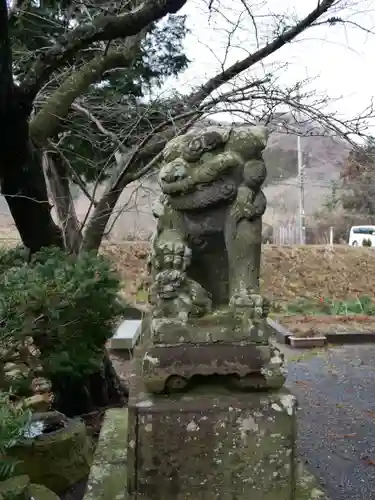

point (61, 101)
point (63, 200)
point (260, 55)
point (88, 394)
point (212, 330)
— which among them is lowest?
point (88, 394)

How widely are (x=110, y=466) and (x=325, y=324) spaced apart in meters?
8.56

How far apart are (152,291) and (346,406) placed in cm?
439

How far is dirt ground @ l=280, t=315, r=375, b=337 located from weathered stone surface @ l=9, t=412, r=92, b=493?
583 cm

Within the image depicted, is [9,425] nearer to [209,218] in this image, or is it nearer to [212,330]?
[212,330]

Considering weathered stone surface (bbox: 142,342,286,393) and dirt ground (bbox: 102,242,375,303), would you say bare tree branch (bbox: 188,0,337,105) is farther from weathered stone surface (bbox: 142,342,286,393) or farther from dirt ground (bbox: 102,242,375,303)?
dirt ground (bbox: 102,242,375,303)

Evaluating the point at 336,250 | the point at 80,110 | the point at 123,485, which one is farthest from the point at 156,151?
the point at 336,250

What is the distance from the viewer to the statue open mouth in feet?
7.59

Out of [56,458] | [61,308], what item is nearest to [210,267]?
[61,308]

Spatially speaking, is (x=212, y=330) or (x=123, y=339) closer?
(x=212, y=330)

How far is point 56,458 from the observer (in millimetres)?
3857

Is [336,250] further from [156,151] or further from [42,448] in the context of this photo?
[42,448]

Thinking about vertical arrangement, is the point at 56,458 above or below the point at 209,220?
below

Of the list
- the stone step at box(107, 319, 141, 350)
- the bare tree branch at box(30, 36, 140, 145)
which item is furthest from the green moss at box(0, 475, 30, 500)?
the stone step at box(107, 319, 141, 350)

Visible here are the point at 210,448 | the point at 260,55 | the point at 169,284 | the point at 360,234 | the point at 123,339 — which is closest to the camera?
the point at 210,448
